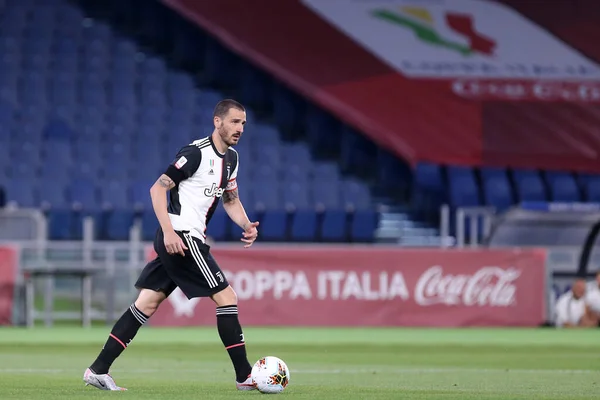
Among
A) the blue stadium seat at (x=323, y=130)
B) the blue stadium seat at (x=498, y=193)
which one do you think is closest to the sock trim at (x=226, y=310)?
the blue stadium seat at (x=498, y=193)

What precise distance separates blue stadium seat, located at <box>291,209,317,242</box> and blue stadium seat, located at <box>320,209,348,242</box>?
0.19m

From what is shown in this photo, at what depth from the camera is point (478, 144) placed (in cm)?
2467

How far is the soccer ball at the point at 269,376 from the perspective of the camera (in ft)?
23.9

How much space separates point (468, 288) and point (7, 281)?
7306mm

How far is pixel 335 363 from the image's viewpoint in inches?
453

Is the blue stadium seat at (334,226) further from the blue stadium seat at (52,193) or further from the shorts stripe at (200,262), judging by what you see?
the shorts stripe at (200,262)

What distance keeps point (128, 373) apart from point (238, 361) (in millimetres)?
2397

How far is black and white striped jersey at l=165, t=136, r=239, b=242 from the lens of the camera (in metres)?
7.61

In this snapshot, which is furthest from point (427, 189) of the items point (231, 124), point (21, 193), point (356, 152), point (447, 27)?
point (231, 124)

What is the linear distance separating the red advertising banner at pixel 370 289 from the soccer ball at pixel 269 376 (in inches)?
448

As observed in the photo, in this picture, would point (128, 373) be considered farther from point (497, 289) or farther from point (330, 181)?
point (330, 181)

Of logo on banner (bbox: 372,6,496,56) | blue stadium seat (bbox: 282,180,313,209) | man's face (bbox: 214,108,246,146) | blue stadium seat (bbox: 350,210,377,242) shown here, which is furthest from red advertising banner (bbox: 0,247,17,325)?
man's face (bbox: 214,108,246,146)

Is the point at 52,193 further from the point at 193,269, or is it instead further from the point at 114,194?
the point at 193,269

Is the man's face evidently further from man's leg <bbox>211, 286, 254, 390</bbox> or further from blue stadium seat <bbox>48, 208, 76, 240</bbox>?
blue stadium seat <bbox>48, 208, 76, 240</bbox>
